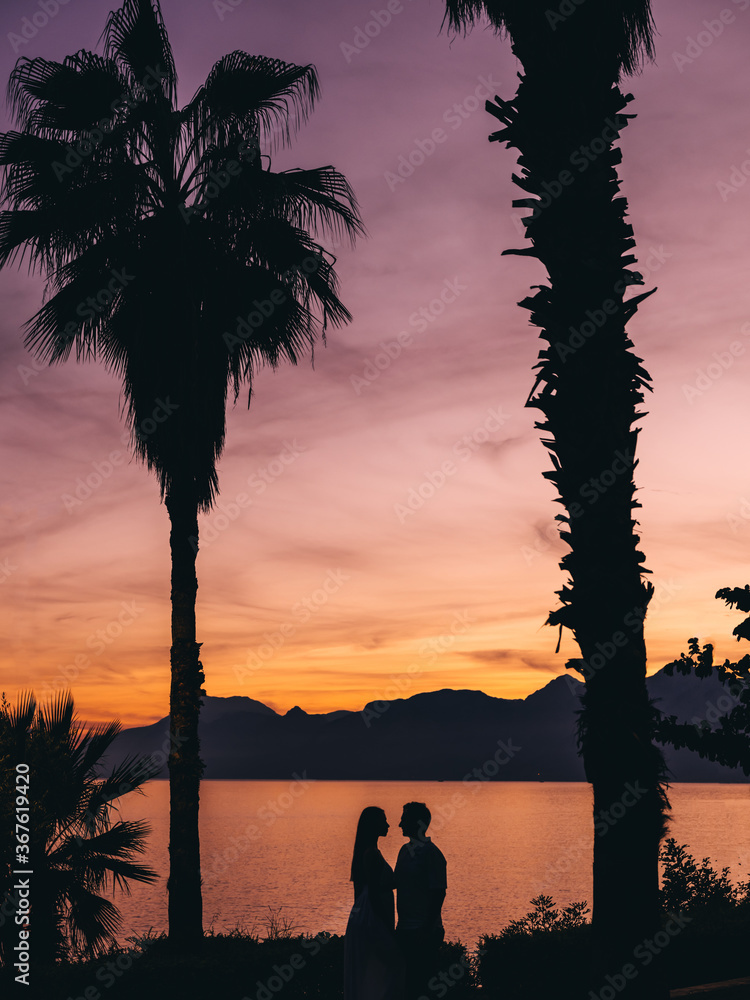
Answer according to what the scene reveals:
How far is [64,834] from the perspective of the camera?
10.6 meters

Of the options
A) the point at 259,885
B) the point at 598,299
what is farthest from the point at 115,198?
the point at 259,885

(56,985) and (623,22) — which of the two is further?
(56,985)

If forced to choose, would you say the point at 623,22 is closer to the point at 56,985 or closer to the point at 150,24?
the point at 150,24

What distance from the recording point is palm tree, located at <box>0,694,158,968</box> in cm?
1010

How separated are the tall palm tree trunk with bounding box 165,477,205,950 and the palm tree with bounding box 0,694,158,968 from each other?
1.48 feet

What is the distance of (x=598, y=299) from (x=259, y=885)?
90080 mm

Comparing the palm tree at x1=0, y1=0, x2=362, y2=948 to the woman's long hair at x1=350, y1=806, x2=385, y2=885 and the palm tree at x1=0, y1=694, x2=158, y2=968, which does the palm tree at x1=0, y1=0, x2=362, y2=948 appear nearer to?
the palm tree at x1=0, y1=694, x2=158, y2=968

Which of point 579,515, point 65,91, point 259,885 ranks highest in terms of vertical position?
point 65,91

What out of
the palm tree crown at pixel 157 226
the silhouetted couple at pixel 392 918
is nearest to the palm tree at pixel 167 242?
the palm tree crown at pixel 157 226

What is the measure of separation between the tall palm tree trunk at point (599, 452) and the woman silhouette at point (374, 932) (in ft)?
5.45

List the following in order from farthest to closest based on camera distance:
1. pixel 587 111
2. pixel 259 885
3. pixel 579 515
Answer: pixel 259 885 → pixel 587 111 → pixel 579 515

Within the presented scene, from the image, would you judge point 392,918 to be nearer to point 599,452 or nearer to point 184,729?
point 599,452

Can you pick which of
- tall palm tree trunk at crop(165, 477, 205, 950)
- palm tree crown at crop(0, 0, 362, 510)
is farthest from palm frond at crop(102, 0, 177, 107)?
tall palm tree trunk at crop(165, 477, 205, 950)

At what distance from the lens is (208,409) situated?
11.9 m
